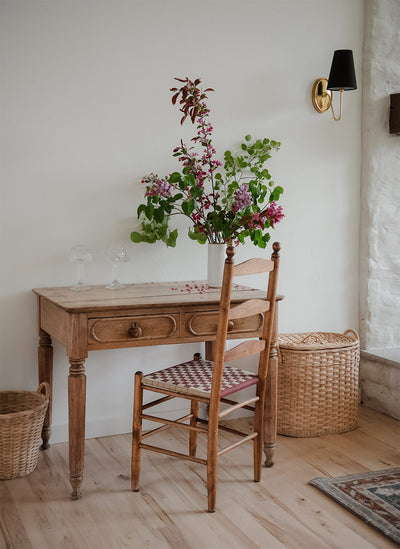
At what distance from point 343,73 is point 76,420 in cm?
228

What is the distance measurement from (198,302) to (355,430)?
1260 mm

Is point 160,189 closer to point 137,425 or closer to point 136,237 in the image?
point 136,237

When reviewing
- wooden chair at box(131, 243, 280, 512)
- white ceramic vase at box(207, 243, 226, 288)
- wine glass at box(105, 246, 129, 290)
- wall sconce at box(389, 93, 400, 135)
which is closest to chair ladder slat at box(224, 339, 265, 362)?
wooden chair at box(131, 243, 280, 512)

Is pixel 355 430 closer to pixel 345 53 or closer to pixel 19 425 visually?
pixel 19 425

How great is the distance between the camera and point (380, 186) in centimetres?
384

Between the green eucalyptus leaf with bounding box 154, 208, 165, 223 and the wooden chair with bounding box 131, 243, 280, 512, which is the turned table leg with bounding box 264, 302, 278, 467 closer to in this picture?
the wooden chair with bounding box 131, 243, 280, 512

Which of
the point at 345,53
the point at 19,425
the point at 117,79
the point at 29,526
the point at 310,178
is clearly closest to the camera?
the point at 29,526

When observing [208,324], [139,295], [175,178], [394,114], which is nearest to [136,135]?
[175,178]

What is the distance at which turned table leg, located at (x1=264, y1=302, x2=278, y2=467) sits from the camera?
9.53ft

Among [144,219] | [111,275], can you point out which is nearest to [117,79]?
[144,219]

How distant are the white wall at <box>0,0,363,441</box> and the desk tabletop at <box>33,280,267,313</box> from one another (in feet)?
0.57

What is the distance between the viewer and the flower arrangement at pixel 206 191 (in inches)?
119

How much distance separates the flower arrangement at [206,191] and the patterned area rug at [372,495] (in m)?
1.17

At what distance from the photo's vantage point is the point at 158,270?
3.39 metres
